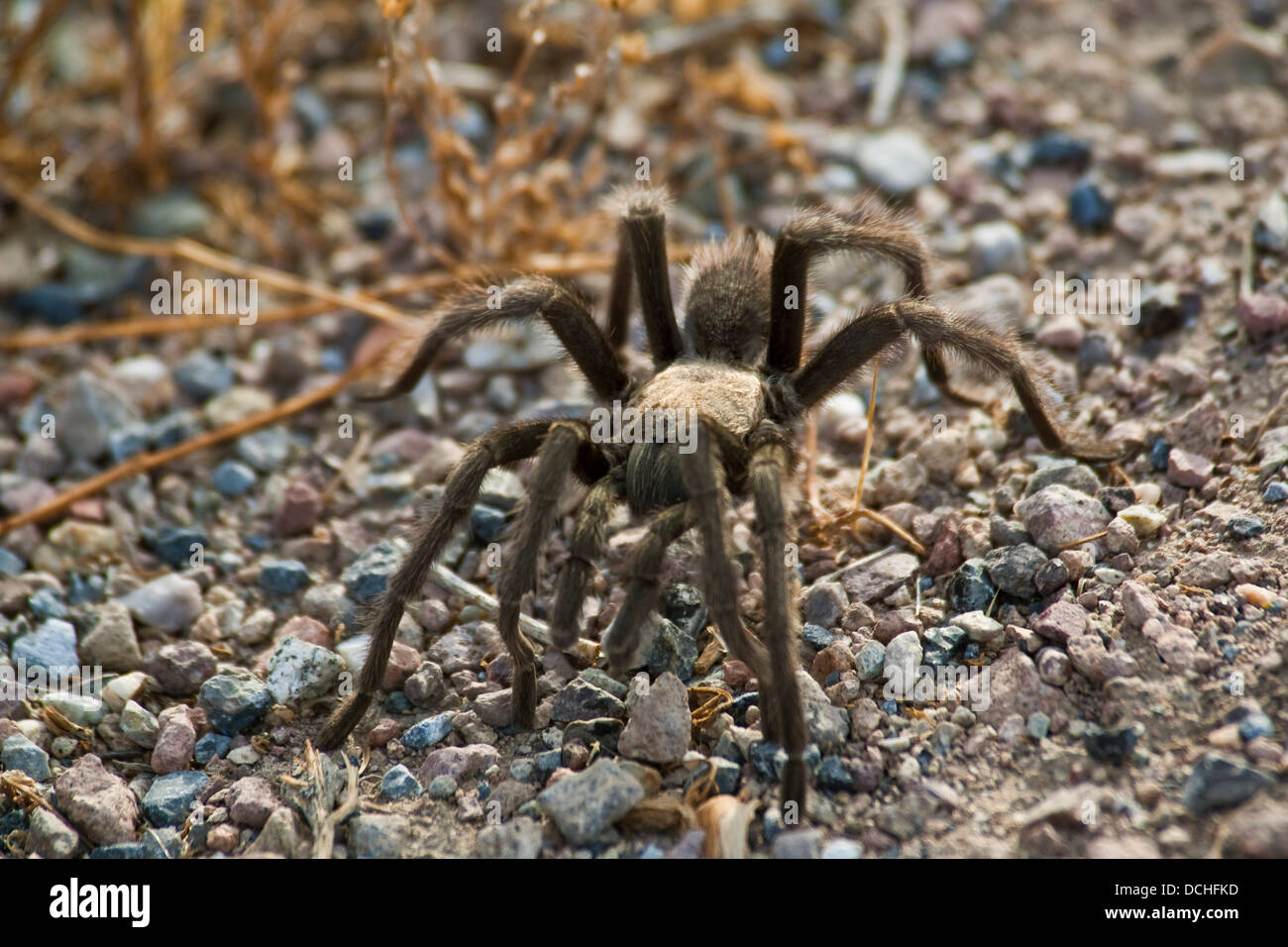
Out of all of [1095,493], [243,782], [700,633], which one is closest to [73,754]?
[243,782]

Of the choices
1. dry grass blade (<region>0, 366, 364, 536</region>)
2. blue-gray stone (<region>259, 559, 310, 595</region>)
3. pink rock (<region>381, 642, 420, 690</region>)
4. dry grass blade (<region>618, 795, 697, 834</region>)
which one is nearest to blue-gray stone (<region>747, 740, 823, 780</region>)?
dry grass blade (<region>618, 795, 697, 834</region>)

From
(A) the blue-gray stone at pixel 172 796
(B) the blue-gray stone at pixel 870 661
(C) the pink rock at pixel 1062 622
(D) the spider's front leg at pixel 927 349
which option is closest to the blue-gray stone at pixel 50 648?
(A) the blue-gray stone at pixel 172 796

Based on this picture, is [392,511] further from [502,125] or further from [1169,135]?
[1169,135]

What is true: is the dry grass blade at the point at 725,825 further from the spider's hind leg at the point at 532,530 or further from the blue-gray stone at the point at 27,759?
the blue-gray stone at the point at 27,759

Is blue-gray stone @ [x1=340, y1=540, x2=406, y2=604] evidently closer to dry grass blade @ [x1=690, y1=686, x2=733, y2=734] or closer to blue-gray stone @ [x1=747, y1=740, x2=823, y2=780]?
dry grass blade @ [x1=690, y1=686, x2=733, y2=734]

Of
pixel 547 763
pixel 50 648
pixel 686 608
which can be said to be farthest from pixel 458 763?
pixel 50 648
